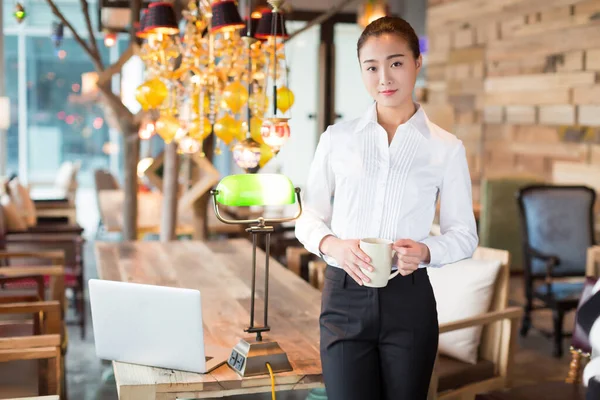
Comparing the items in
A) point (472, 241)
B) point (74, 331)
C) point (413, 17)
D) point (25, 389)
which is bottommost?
point (74, 331)

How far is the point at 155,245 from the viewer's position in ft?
13.8

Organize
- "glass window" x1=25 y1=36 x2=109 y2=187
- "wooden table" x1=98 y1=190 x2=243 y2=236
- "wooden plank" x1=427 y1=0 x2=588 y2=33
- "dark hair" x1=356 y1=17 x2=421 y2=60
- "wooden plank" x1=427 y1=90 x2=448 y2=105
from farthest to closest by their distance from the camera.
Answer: "glass window" x1=25 y1=36 x2=109 y2=187
"wooden plank" x1=427 y1=90 x2=448 y2=105
"wooden plank" x1=427 y1=0 x2=588 y2=33
"wooden table" x1=98 y1=190 x2=243 y2=236
"dark hair" x1=356 y1=17 x2=421 y2=60

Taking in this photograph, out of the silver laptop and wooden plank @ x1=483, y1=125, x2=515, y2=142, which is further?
wooden plank @ x1=483, y1=125, x2=515, y2=142

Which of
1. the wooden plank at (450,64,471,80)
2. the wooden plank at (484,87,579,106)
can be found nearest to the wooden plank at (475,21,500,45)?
the wooden plank at (450,64,471,80)

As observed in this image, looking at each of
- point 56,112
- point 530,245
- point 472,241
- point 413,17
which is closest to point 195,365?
point 472,241

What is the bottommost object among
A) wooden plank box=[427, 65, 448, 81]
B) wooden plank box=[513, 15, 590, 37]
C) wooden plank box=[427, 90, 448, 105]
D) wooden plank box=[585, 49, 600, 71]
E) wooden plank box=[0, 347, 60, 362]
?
wooden plank box=[0, 347, 60, 362]

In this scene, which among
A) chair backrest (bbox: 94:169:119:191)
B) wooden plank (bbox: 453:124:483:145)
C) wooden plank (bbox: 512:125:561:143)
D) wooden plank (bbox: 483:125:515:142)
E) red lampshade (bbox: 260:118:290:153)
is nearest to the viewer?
red lampshade (bbox: 260:118:290:153)

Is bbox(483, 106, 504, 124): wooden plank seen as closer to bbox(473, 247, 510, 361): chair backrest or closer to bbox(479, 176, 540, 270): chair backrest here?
bbox(479, 176, 540, 270): chair backrest

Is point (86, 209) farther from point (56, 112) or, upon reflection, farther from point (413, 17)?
point (413, 17)

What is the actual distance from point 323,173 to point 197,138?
5.14 feet

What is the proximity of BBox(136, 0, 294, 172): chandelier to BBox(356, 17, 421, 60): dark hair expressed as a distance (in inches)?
45.6

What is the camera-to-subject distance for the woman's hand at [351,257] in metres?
1.66

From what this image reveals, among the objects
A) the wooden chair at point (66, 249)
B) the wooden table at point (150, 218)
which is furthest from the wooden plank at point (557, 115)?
the wooden chair at point (66, 249)

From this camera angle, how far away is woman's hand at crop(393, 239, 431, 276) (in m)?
1.68
